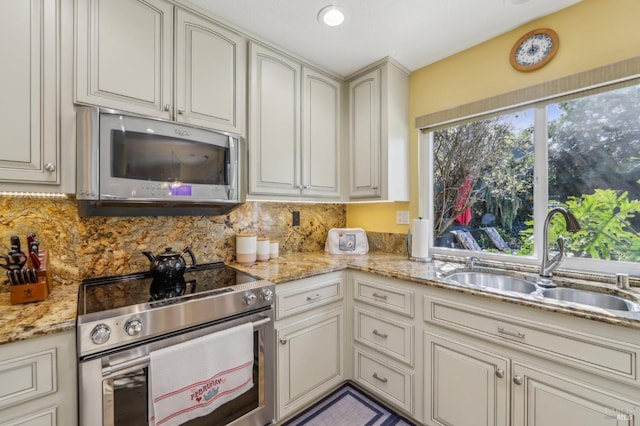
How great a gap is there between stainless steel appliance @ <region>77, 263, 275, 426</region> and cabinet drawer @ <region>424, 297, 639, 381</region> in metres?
0.95

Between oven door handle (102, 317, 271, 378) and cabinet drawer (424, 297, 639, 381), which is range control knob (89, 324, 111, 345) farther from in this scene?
cabinet drawer (424, 297, 639, 381)

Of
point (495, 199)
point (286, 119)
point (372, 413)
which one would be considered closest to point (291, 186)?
point (286, 119)

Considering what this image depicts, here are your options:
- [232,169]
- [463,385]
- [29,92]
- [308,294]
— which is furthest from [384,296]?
[29,92]

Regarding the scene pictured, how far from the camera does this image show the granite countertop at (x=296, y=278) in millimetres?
946

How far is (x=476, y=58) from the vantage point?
6.36 ft

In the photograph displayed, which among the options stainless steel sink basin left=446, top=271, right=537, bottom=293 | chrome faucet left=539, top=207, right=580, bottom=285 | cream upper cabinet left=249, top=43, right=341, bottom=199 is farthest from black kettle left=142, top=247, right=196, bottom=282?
chrome faucet left=539, top=207, right=580, bottom=285

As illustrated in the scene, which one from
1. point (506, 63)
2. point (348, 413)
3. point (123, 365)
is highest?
point (506, 63)

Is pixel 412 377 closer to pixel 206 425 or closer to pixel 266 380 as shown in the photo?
pixel 266 380

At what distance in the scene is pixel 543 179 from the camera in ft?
5.63

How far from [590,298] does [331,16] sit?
1988mm

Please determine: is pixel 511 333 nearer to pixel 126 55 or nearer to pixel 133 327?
pixel 133 327

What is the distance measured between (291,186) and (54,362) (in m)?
1.45

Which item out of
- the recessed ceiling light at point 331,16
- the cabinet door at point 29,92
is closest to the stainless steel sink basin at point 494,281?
the recessed ceiling light at point 331,16

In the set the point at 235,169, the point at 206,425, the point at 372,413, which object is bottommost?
the point at 372,413
